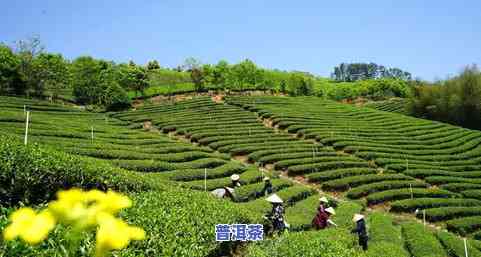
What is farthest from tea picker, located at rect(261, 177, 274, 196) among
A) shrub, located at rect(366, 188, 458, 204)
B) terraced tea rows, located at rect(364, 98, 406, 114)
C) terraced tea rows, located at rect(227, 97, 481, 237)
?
terraced tea rows, located at rect(364, 98, 406, 114)

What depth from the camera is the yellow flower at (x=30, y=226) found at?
840 mm

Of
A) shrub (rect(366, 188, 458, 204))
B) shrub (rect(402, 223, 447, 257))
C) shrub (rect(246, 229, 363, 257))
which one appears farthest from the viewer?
shrub (rect(366, 188, 458, 204))

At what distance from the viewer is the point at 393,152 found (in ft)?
96.9

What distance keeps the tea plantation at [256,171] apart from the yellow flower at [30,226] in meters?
2.95

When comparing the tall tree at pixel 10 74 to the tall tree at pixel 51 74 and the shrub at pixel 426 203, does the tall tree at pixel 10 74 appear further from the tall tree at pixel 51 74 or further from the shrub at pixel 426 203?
the shrub at pixel 426 203

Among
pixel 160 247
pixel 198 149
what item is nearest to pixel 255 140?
pixel 198 149

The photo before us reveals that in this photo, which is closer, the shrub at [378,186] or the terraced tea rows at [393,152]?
the shrub at [378,186]

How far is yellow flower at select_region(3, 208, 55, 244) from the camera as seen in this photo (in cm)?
84

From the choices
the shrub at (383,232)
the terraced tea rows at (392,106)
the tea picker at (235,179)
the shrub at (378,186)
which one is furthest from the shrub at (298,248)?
the terraced tea rows at (392,106)

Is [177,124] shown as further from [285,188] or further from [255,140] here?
[285,188]

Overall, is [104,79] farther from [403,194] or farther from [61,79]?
[403,194]

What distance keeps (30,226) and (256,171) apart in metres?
21.7

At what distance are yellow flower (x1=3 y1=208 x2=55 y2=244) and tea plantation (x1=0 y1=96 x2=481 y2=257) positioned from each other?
2954 mm

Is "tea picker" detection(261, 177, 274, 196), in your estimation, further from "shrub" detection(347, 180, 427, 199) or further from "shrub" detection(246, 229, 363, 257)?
"shrub" detection(246, 229, 363, 257)
